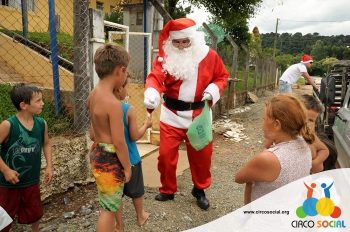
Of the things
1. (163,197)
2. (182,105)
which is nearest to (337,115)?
(182,105)

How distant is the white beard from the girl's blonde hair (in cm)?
165

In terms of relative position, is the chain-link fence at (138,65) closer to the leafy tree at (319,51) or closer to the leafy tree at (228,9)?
the leafy tree at (228,9)

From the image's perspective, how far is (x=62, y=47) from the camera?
557cm

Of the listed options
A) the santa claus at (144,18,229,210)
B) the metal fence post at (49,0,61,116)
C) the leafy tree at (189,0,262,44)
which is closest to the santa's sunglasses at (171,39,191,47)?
the santa claus at (144,18,229,210)

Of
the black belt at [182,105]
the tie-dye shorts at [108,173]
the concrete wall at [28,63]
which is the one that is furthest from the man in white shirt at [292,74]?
the tie-dye shorts at [108,173]

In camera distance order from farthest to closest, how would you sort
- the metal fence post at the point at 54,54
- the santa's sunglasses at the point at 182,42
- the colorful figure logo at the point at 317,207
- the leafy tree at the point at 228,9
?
1. the leafy tree at the point at 228,9
2. the metal fence post at the point at 54,54
3. the santa's sunglasses at the point at 182,42
4. the colorful figure logo at the point at 317,207

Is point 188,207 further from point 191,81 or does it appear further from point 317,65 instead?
point 317,65

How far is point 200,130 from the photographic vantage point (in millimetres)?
3242

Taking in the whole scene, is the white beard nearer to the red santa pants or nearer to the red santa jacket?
the red santa jacket

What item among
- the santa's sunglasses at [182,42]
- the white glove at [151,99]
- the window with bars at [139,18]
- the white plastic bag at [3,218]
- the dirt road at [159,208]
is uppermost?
the window with bars at [139,18]

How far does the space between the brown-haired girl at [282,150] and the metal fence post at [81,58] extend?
7.72 feet

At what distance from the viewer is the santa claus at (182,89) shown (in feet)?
11.2

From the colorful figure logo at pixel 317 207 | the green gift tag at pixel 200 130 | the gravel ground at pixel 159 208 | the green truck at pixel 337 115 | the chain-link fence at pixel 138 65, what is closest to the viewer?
the colorful figure logo at pixel 317 207

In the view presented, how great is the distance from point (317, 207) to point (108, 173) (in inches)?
52.8
